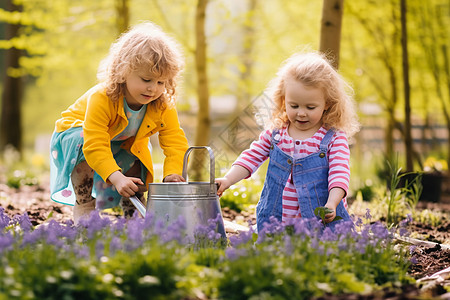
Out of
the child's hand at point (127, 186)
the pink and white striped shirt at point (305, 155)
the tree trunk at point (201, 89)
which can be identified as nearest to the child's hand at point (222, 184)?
the pink and white striped shirt at point (305, 155)

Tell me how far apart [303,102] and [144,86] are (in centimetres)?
91

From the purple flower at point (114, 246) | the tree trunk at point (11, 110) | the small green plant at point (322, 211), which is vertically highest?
the tree trunk at point (11, 110)

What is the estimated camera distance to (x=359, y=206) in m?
4.87

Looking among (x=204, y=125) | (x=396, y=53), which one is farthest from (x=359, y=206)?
(x=396, y=53)

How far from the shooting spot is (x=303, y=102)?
9.86 feet

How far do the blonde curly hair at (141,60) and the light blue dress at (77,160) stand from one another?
0.60ft

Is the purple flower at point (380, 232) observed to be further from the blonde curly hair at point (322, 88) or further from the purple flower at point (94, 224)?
the purple flower at point (94, 224)

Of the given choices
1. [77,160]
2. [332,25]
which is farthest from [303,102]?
[332,25]

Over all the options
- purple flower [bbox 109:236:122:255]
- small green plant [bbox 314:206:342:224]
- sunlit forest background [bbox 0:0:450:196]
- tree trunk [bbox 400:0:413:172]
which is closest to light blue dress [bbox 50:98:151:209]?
small green plant [bbox 314:206:342:224]

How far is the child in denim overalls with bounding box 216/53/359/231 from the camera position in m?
2.99

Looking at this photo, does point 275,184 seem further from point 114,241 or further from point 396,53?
point 396,53

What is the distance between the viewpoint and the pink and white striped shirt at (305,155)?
9.60 ft

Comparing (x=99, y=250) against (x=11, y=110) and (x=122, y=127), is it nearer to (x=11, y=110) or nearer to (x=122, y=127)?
(x=122, y=127)

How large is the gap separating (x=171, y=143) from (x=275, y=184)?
28.3 inches
